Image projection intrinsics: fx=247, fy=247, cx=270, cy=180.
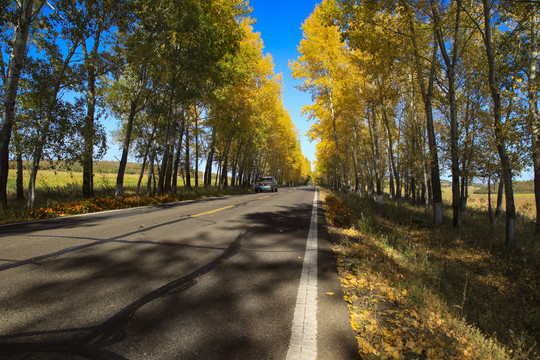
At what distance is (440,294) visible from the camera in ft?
11.8

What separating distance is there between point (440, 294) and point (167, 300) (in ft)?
12.2

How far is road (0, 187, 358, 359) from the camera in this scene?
191 cm

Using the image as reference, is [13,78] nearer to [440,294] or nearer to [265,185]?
[440,294]

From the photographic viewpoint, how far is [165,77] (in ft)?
46.1

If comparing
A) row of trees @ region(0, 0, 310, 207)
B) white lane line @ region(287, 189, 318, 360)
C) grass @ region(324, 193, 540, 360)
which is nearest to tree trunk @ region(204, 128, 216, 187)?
row of trees @ region(0, 0, 310, 207)

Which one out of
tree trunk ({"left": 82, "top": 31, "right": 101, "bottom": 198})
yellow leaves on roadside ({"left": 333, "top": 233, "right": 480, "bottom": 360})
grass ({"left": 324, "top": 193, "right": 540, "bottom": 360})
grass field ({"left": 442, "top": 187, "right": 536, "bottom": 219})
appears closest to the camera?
yellow leaves on roadside ({"left": 333, "top": 233, "right": 480, "bottom": 360})

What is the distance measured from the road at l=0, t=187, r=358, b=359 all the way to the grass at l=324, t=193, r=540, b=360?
0.33 meters

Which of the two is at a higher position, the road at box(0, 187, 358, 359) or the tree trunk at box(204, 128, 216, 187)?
the tree trunk at box(204, 128, 216, 187)

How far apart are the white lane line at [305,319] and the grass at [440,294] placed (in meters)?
0.39

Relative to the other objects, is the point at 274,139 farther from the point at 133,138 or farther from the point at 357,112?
the point at 133,138

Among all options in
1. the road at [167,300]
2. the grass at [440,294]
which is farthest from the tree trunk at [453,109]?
the road at [167,300]

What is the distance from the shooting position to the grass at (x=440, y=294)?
222cm

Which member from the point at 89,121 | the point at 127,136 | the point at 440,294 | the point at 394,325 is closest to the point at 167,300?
the point at 394,325

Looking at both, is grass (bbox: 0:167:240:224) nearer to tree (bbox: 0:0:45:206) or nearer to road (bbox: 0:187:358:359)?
tree (bbox: 0:0:45:206)
